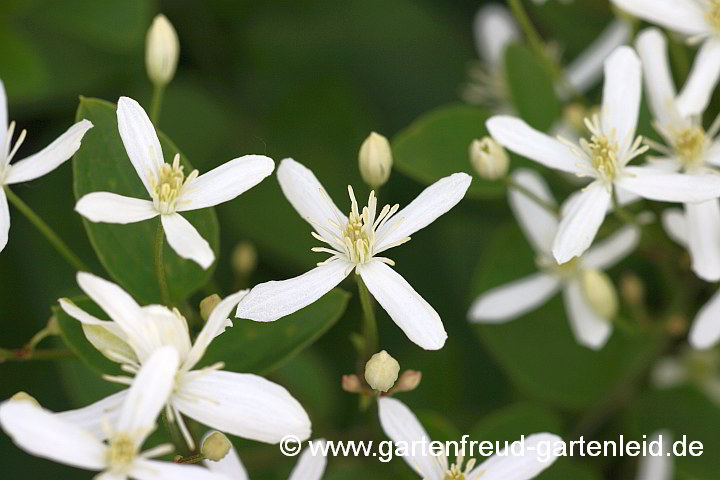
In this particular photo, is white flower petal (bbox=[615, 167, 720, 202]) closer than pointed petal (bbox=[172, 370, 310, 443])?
No

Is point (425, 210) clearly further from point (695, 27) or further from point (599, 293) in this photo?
point (695, 27)

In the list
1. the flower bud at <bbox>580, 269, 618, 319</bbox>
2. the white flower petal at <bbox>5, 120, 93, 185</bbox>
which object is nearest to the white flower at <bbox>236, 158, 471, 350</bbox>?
the white flower petal at <bbox>5, 120, 93, 185</bbox>

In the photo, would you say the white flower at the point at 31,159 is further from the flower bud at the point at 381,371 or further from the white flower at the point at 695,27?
the white flower at the point at 695,27

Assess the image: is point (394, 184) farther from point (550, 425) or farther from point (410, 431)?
point (410, 431)

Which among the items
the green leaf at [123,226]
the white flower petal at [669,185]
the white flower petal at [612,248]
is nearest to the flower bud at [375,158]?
the green leaf at [123,226]

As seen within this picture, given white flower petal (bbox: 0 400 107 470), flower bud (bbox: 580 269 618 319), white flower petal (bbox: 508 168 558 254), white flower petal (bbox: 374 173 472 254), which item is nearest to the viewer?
white flower petal (bbox: 0 400 107 470)

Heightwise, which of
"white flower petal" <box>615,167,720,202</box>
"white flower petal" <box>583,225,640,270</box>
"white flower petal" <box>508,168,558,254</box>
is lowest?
"white flower petal" <box>615,167,720,202</box>

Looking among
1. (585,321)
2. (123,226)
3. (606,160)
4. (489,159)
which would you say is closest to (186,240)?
(123,226)

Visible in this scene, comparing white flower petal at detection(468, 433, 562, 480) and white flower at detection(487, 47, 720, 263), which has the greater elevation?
white flower at detection(487, 47, 720, 263)

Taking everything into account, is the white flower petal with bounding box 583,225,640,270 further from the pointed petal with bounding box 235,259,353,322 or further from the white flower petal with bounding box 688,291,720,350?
the pointed petal with bounding box 235,259,353,322
